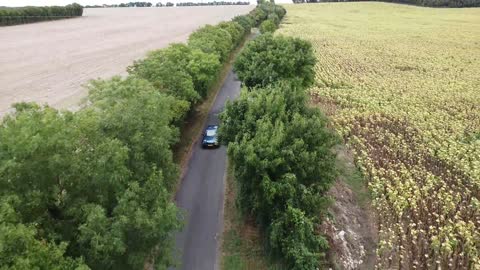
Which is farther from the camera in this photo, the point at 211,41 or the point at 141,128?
the point at 211,41

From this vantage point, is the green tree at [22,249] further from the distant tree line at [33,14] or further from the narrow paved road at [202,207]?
the distant tree line at [33,14]

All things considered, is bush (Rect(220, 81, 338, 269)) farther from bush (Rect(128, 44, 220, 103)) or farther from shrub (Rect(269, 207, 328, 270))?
bush (Rect(128, 44, 220, 103))

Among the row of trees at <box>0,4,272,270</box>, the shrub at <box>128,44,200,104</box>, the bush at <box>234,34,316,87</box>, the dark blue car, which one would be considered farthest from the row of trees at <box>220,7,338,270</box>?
the bush at <box>234,34,316,87</box>

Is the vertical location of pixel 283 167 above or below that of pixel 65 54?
below

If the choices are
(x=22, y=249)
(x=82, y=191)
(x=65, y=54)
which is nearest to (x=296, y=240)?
(x=82, y=191)

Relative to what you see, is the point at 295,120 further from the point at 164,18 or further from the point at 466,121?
the point at 164,18

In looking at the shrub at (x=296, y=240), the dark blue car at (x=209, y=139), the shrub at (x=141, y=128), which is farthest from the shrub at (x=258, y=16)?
the shrub at (x=296, y=240)

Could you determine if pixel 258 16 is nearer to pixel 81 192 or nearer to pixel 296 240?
pixel 296 240
